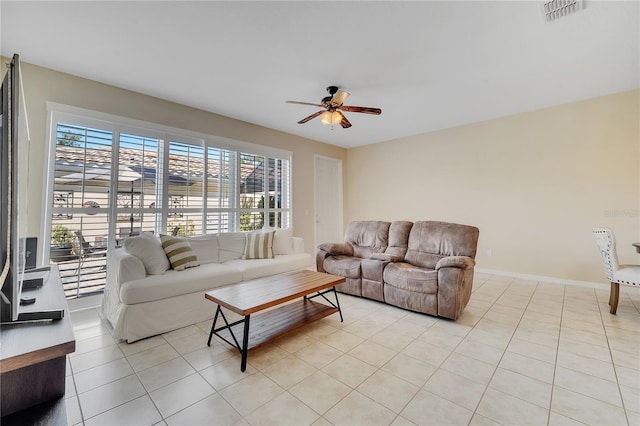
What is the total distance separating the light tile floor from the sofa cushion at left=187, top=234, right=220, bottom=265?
2.99 ft

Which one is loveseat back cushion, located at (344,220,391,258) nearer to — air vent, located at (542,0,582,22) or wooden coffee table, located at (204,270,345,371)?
wooden coffee table, located at (204,270,345,371)

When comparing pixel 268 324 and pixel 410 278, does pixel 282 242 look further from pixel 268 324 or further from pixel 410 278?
pixel 410 278

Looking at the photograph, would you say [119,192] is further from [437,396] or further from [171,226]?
[437,396]

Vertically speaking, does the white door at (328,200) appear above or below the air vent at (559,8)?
below

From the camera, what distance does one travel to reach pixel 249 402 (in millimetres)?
1625

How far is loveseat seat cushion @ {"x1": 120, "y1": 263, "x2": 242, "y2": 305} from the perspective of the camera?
239 centimetres

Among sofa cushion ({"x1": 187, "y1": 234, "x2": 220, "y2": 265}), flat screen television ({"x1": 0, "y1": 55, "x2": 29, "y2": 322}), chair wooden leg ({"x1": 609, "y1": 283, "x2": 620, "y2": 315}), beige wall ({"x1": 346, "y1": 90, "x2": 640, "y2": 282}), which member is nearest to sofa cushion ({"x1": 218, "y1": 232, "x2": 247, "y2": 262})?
sofa cushion ({"x1": 187, "y1": 234, "x2": 220, "y2": 265})

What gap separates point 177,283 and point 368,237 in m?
2.58

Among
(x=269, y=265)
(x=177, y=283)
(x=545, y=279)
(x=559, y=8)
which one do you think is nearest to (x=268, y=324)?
(x=177, y=283)

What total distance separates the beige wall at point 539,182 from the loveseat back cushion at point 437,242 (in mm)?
1772

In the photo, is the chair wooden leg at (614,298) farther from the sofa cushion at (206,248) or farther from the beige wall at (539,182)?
the sofa cushion at (206,248)

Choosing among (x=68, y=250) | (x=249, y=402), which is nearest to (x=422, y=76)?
(x=249, y=402)

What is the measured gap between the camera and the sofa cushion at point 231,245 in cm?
361

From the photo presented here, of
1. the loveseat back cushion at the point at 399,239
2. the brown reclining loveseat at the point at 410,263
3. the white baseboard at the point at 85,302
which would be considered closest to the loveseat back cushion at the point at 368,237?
the brown reclining loveseat at the point at 410,263
